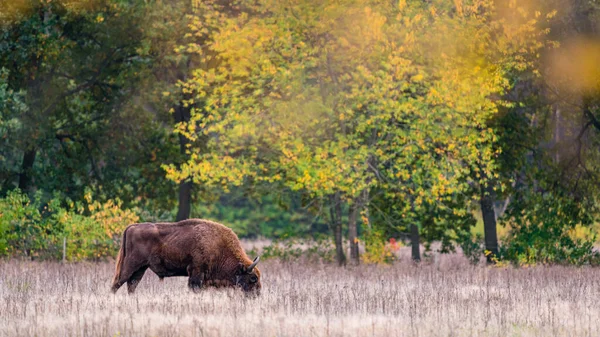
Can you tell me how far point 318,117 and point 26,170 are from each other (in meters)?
8.98

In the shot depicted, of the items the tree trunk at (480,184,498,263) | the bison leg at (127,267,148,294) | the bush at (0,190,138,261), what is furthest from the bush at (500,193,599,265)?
the bison leg at (127,267,148,294)

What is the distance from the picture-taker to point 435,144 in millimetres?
23734

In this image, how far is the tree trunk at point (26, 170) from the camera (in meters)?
27.3

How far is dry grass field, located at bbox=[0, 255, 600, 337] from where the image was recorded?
1220 cm

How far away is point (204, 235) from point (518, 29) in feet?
32.9

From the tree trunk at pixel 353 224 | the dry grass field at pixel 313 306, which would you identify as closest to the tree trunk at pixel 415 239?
the tree trunk at pixel 353 224

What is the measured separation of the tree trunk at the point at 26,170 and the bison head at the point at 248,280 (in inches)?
484

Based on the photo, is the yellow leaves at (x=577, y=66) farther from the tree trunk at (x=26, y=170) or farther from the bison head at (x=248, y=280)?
the tree trunk at (x=26, y=170)

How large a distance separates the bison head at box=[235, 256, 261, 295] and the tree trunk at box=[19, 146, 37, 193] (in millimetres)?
12297

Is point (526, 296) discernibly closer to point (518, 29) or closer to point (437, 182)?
point (437, 182)

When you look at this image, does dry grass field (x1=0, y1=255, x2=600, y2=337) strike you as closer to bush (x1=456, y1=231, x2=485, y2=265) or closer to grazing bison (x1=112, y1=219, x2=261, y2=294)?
grazing bison (x1=112, y1=219, x2=261, y2=294)

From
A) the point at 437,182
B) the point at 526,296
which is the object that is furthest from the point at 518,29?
the point at 526,296

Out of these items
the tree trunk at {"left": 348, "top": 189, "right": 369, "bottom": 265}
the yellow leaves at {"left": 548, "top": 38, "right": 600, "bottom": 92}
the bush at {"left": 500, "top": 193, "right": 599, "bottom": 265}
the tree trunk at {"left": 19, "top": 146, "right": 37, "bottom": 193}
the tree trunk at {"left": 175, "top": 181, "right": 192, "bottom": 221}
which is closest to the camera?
the tree trunk at {"left": 348, "top": 189, "right": 369, "bottom": 265}

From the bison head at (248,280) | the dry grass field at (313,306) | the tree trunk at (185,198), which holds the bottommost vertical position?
the dry grass field at (313,306)
